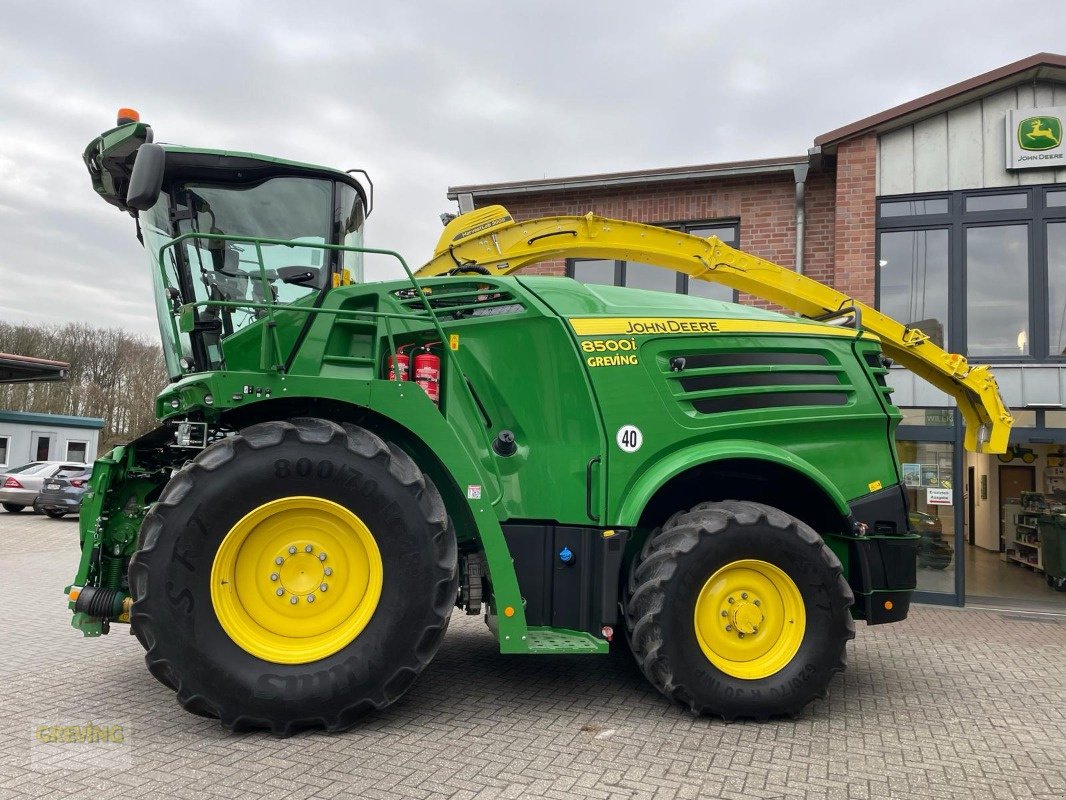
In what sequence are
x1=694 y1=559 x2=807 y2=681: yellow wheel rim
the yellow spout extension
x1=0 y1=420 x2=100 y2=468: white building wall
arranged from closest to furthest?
x1=694 y1=559 x2=807 y2=681: yellow wheel rim, the yellow spout extension, x1=0 y1=420 x2=100 y2=468: white building wall

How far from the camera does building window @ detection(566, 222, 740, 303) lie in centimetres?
1025

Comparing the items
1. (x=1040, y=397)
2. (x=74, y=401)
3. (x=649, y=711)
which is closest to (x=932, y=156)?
(x=1040, y=397)

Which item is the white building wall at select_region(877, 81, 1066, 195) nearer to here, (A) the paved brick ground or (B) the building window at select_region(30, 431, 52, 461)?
(A) the paved brick ground

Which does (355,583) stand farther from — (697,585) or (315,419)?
(697,585)

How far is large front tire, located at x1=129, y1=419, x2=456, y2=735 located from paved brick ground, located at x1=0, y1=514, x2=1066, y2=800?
0.28 metres

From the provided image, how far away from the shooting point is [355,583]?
4.06 metres

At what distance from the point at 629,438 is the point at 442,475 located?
1116 millimetres

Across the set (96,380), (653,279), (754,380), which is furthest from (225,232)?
(96,380)

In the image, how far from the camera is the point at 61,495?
18.2 m

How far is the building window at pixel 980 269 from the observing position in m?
9.30

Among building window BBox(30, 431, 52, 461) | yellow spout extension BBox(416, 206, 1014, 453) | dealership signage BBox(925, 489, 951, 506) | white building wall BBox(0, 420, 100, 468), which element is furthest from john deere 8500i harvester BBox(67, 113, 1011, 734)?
building window BBox(30, 431, 52, 461)

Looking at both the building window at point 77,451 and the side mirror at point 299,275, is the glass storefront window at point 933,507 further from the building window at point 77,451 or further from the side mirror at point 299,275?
the building window at point 77,451

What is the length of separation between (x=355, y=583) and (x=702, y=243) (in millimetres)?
3822

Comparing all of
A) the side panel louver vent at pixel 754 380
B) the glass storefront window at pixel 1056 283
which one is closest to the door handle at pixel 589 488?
the side panel louver vent at pixel 754 380
